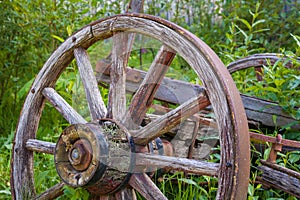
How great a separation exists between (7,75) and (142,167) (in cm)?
255

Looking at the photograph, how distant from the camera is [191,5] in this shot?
5758 mm

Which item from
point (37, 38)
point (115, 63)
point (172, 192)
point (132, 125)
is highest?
point (37, 38)

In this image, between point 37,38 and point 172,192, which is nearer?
point 172,192

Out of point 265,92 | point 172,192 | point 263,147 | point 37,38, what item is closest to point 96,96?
point 172,192

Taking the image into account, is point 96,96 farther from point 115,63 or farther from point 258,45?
point 258,45

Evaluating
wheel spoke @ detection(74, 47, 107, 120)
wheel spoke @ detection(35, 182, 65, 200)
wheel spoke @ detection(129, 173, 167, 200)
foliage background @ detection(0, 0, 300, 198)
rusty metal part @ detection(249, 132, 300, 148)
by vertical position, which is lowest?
wheel spoke @ detection(35, 182, 65, 200)

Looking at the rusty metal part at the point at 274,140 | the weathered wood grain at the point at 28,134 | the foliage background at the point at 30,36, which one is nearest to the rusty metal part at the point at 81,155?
the weathered wood grain at the point at 28,134

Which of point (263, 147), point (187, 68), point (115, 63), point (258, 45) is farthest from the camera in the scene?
point (258, 45)

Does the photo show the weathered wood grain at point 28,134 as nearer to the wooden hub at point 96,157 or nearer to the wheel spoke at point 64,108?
the wheel spoke at point 64,108

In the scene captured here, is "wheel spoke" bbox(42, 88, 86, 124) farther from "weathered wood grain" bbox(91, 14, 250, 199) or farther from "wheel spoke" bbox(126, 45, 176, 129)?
"weathered wood grain" bbox(91, 14, 250, 199)

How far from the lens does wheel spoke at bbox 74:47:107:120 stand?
2.21 meters

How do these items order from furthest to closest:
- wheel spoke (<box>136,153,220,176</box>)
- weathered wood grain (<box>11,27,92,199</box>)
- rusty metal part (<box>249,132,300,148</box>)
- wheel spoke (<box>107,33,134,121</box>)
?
weathered wood grain (<box>11,27,92,199</box>), wheel spoke (<box>107,33,134,121</box>), rusty metal part (<box>249,132,300,148</box>), wheel spoke (<box>136,153,220,176</box>)

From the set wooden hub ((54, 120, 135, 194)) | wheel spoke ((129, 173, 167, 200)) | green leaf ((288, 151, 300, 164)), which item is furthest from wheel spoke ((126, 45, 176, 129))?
green leaf ((288, 151, 300, 164))

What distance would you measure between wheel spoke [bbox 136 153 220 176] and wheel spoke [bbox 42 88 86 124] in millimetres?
437
